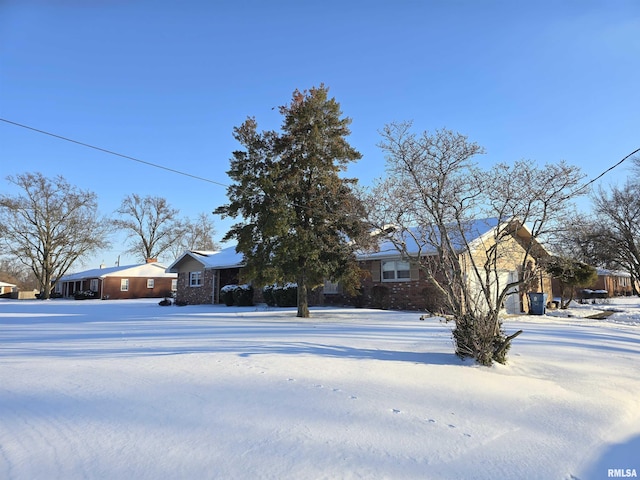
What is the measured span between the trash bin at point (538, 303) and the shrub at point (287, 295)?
11139 mm

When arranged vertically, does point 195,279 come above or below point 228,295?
above

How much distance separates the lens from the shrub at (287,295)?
22562 millimetres

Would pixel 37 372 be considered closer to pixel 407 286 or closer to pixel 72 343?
pixel 72 343

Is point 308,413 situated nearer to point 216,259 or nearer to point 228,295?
point 228,295

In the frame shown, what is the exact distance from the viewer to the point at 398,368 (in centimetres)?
691

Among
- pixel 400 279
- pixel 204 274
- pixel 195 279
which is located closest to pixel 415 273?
pixel 400 279

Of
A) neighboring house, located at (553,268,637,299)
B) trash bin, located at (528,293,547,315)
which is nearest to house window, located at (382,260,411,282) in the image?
trash bin, located at (528,293,547,315)

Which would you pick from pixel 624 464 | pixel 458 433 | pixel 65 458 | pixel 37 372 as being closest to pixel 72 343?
pixel 37 372

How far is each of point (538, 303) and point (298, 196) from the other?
1223 centimetres

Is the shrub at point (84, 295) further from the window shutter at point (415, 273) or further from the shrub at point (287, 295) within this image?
the window shutter at point (415, 273)

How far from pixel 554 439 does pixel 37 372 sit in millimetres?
6500

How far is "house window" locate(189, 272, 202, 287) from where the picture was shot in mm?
30019

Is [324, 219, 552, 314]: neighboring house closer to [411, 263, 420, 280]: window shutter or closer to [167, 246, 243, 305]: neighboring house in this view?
[411, 263, 420, 280]: window shutter

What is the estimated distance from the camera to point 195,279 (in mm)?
30344
